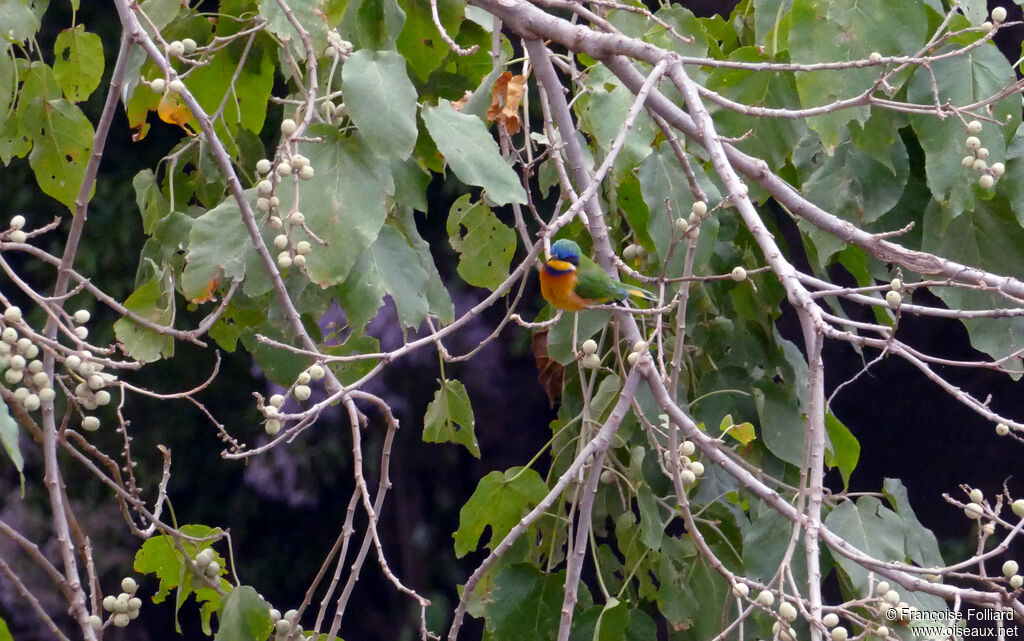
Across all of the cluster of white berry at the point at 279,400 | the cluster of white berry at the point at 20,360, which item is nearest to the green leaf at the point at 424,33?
the cluster of white berry at the point at 279,400

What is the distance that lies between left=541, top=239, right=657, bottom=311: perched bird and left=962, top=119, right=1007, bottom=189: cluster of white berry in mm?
402

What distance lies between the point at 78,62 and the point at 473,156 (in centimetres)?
75

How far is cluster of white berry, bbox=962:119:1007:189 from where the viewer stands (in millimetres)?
1049

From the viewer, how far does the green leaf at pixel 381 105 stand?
3.07 feet

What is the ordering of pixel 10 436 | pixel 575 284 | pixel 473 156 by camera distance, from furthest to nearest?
pixel 575 284, pixel 473 156, pixel 10 436

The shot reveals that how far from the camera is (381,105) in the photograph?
94cm

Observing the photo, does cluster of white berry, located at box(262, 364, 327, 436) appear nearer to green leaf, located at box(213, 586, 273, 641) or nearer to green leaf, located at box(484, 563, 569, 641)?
green leaf, located at box(213, 586, 273, 641)

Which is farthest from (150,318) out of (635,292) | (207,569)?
(635,292)

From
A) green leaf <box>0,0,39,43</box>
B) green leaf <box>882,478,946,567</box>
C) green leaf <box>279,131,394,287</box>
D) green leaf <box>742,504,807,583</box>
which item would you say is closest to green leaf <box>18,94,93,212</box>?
green leaf <box>0,0,39,43</box>

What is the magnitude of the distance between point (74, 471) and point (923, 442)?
90.4 inches

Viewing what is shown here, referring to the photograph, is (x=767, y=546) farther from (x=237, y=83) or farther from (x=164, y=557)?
(x=237, y=83)

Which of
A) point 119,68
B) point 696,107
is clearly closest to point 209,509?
point 119,68

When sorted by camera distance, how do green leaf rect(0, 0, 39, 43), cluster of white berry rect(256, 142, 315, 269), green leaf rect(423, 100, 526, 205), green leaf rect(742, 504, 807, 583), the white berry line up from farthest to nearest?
green leaf rect(742, 504, 807, 583) < green leaf rect(0, 0, 39, 43) < green leaf rect(423, 100, 526, 205) < cluster of white berry rect(256, 142, 315, 269) < the white berry

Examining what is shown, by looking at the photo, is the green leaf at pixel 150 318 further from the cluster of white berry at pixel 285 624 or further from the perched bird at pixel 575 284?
the perched bird at pixel 575 284
